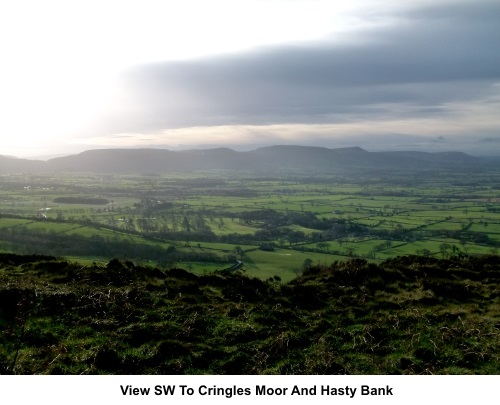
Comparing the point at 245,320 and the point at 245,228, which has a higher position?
the point at 245,320

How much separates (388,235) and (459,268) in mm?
41496

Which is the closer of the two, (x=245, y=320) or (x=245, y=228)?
(x=245, y=320)

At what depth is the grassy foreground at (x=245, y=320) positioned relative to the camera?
7.91 metres

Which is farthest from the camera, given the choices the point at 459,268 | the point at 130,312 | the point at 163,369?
the point at 459,268

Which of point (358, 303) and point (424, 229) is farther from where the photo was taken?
point (424, 229)

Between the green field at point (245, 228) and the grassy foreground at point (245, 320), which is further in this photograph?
the green field at point (245, 228)

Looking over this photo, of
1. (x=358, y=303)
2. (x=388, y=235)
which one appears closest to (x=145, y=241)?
(x=388, y=235)

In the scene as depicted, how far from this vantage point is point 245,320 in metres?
9.98

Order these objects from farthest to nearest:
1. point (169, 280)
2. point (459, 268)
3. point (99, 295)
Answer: point (459, 268) → point (169, 280) → point (99, 295)

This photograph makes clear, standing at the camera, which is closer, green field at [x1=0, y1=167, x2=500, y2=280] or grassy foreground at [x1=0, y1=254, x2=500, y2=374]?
grassy foreground at [x1=0, y1=254, x2=500, y2=374]

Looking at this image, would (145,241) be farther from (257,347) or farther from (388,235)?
(257,347)

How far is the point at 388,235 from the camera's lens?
54.2m

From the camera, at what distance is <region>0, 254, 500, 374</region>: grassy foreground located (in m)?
7.91

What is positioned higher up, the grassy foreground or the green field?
the grassy foreground
